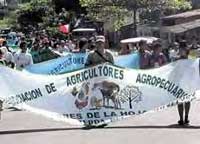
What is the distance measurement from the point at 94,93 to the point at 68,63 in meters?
6.52

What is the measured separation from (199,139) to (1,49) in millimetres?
9648

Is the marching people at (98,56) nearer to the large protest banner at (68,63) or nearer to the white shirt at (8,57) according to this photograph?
the large protest banner at (68,63)

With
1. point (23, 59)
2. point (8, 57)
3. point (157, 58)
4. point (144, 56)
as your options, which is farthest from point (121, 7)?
point (157, 58)

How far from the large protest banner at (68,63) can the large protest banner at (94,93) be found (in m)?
4.62

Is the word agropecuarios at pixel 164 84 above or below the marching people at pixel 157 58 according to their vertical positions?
above

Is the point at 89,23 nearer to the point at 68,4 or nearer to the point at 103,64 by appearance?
the point at 68,4

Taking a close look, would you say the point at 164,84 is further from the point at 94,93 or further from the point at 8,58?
the point at 8,58

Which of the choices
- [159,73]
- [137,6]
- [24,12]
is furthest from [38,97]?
[24,12]

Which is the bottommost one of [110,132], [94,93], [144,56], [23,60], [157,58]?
[23,60]

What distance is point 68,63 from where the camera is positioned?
1898 cm

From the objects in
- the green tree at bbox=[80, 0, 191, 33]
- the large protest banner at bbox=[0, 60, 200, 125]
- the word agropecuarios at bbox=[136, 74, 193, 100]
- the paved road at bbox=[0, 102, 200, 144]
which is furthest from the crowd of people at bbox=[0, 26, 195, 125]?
the green tree at bbox=[80, 0, 191, 33]

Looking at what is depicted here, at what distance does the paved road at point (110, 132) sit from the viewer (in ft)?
36.4

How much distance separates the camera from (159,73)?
12820mm

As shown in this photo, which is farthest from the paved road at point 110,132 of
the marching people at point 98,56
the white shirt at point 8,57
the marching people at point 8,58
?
the white shirt at point 8,57
